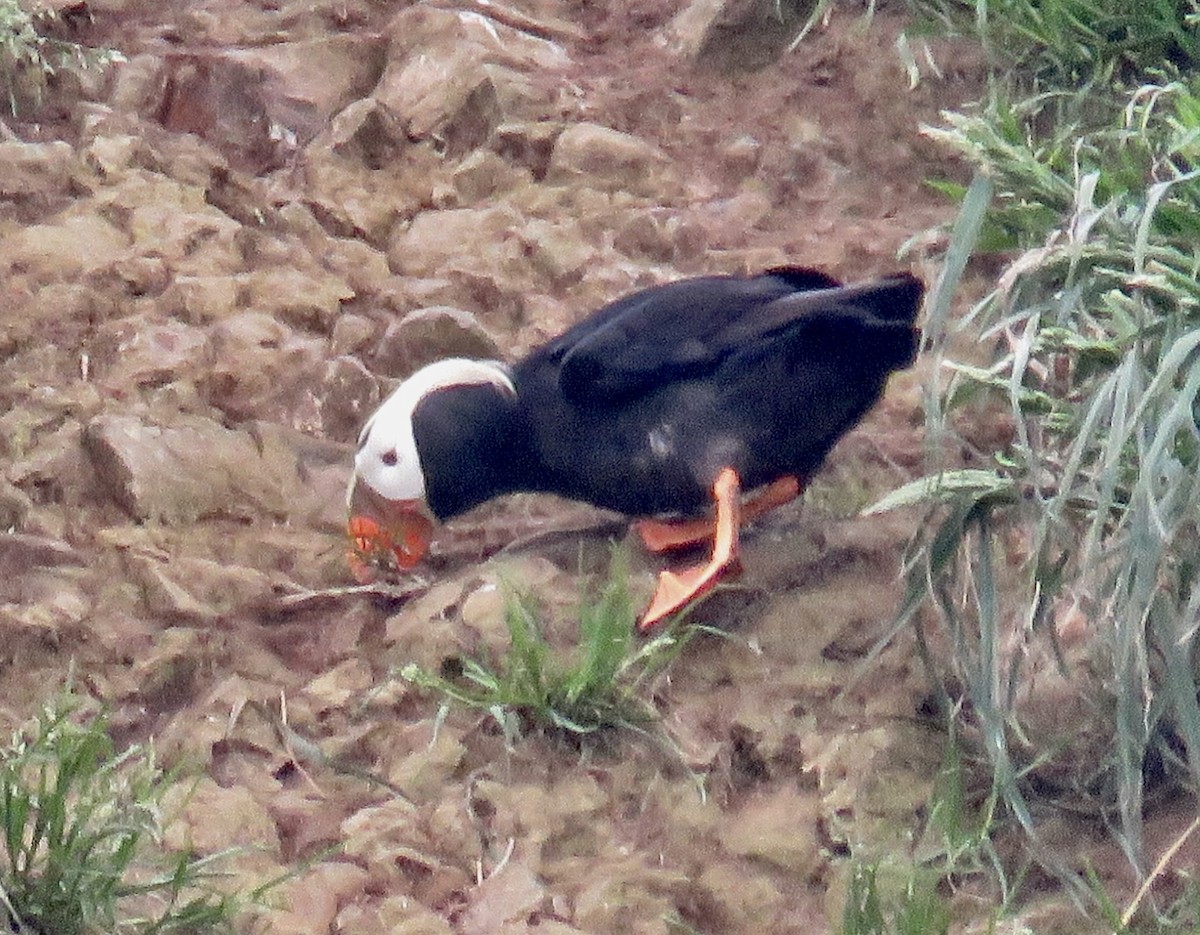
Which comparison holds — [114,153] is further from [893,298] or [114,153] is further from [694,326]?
[893,298]

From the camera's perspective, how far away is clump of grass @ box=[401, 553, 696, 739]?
7.85 feet

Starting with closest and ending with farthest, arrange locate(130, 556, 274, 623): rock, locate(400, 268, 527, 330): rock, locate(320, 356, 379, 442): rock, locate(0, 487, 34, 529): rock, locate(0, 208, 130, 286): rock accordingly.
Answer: locate(130, 556, 274, 623): rock < locate(0, 487, 34, 529): rock < locate(320, 356, 379, 442): rock < locate(0, 208, 130, 286): rock < locate(400, 268, 527, 330): rock

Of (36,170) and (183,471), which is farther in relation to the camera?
(36,170)

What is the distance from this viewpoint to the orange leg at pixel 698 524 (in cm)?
292

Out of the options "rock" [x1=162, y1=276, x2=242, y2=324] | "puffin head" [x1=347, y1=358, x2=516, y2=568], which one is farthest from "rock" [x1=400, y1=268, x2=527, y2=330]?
"puffin head" [x1=347, y1=358, x2=516, y2=568]

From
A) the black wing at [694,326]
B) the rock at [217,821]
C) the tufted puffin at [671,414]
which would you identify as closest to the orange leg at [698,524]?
the tufted puffin at [671,414]

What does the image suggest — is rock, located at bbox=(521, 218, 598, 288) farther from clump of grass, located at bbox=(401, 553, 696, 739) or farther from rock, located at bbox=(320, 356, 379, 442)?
clump of grass, located at bbox=(401, 553, 696, 739)

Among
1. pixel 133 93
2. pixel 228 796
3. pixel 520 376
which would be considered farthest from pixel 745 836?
pixel 133 93

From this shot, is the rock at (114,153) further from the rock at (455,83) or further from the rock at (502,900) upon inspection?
the rock at (502,900)

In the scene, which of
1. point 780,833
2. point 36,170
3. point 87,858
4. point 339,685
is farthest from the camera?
point 36,170

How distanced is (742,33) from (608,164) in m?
0.55

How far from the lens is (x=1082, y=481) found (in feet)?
7.64

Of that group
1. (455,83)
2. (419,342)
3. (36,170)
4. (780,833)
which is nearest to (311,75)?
(455,83)

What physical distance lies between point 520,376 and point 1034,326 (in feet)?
3.71
